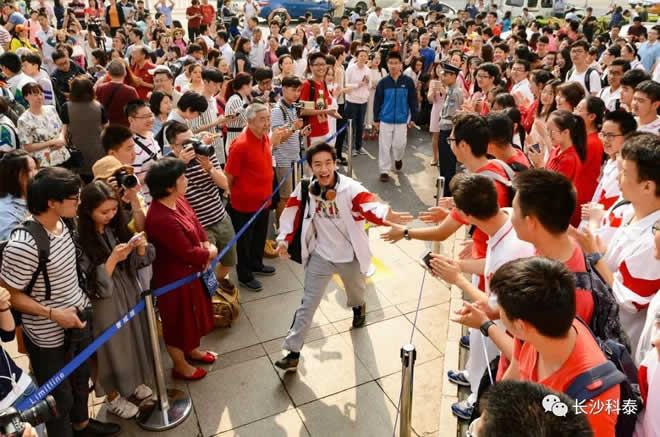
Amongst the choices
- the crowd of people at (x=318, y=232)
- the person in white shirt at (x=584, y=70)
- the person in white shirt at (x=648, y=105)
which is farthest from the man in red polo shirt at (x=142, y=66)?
the person in white shirt at (x=648, y=105)

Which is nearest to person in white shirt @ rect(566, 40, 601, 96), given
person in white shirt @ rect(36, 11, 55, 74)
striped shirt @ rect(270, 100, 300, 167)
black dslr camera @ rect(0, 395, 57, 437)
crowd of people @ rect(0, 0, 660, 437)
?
crowd of people @ rect(0, 0, 660, 437)

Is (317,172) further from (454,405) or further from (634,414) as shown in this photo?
(634,414)

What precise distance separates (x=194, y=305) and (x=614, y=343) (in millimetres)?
2960

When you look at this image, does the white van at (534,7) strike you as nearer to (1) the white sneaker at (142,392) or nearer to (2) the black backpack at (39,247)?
(1) the white sneaker at (142,392)

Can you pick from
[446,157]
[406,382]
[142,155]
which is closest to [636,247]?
[406,382]

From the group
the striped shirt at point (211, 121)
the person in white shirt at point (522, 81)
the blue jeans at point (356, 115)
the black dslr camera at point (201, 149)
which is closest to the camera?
the black dslr camera at point (201, 149)

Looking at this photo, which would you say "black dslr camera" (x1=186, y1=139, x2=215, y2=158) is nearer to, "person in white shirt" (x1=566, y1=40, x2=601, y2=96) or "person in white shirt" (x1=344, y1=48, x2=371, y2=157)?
"person in white shirt" (x1=344, y1=48, x2=371, y2=157)

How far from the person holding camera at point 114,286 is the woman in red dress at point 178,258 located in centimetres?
18

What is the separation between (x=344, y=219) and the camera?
4.32 meters

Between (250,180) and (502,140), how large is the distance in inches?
99.3

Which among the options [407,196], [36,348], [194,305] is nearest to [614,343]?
[194,305]

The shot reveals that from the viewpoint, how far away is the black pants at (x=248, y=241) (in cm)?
553

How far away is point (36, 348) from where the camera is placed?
3240 millimetres

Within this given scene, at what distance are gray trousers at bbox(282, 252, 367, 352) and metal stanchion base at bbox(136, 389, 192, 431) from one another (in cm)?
90
